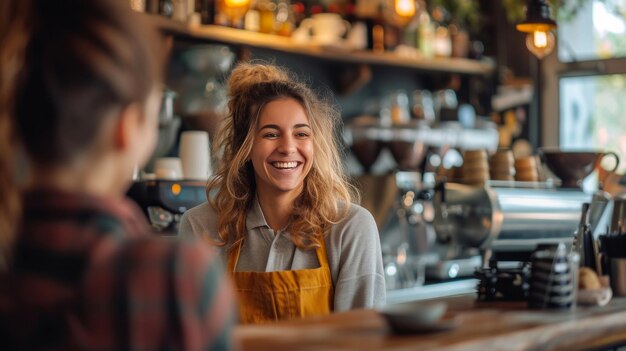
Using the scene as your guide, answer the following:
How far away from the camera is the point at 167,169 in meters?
4.05

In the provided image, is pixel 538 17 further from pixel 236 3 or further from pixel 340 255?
pixel 340 255

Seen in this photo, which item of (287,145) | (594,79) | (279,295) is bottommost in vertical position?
(279,295)

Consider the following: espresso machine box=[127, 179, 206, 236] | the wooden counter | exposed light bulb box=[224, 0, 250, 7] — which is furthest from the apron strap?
exposed light bulb box=[224, 0, 250, 7]

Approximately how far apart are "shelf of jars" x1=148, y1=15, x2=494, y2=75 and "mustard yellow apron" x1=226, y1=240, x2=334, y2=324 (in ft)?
7.53

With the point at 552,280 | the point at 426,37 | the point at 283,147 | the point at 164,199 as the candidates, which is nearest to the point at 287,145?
the point at 283,147

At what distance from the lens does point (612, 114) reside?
645 cm

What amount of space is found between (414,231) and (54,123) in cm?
444

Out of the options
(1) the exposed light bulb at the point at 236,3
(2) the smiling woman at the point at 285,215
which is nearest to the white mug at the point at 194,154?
(1) the exposed light bulb at the point at 236,3

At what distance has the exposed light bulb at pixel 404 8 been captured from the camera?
5121 mm

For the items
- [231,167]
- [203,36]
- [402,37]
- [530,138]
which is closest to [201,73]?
[203,36]

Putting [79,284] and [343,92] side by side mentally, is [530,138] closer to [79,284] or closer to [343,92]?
[343,92]

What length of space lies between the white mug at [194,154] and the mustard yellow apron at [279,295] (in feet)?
5.51

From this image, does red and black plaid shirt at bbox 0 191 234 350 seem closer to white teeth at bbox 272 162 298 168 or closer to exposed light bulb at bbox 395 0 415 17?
white teeth at bbox 272 162 298 168

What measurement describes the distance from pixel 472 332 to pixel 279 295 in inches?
29.5
